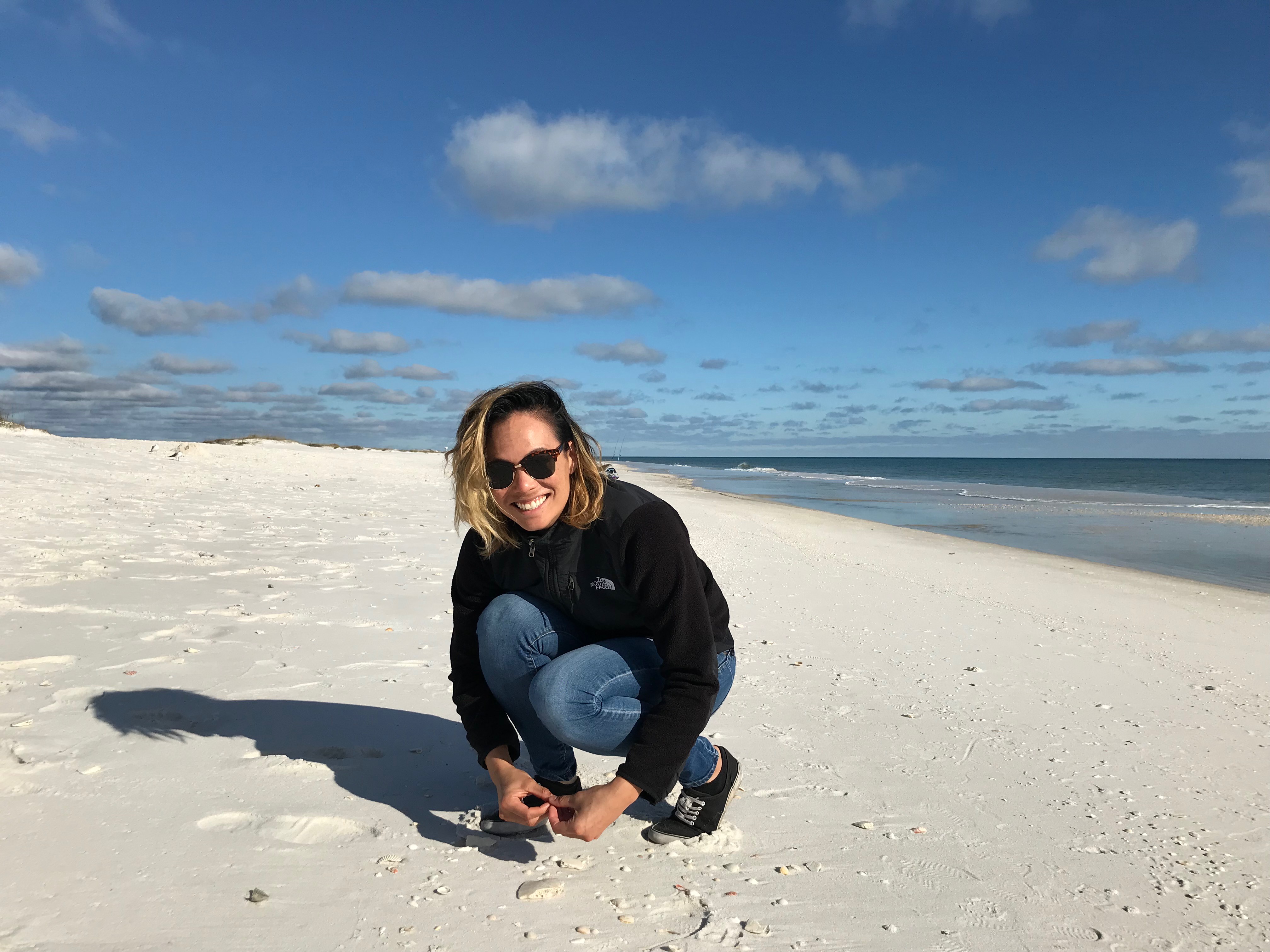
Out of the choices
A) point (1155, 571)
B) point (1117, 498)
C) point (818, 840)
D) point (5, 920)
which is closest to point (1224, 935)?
point (818, 840)

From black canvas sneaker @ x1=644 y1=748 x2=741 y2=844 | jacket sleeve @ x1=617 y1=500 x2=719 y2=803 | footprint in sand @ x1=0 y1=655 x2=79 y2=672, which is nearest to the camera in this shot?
jacket sleeve @ x1=617 y1=500 x2=719 y2=803

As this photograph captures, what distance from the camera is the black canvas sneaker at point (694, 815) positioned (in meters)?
2.21

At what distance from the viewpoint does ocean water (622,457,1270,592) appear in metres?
11.3

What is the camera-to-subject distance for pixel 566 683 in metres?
2.07

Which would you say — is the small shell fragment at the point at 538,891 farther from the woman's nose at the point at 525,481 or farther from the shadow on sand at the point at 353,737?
the woman's nose at the point at 525,481

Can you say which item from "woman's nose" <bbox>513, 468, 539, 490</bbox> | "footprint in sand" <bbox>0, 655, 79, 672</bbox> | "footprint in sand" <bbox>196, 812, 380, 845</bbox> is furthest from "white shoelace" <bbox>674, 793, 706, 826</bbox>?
"footprint in sand" <bbox>0, 655, 79, 672</bbox>

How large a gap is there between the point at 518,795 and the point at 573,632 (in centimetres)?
47

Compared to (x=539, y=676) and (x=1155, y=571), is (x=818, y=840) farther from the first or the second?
(x=1155, y=571)

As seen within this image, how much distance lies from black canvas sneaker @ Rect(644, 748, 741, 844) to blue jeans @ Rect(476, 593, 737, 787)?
33 millimetres

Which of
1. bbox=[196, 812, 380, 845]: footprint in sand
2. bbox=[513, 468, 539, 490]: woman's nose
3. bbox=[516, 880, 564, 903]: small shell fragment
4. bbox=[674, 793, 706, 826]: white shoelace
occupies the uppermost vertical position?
bbox=[513, 468, 539, 490]: woman's nose

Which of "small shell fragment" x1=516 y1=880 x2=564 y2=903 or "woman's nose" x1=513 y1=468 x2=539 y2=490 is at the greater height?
"woman's nose" x1=513 y1=468 x2=539 y2=490

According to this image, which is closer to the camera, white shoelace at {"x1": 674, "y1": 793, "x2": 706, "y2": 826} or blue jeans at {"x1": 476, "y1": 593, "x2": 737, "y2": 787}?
blue jeans at {"x1": 476, "y1": 593, "x2": 737, "y2": 787}

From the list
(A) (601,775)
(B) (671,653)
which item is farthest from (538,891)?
(A) (601,775)

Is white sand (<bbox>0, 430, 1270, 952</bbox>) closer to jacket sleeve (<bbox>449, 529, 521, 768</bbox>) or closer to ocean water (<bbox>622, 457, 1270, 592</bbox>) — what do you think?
jacket sleeve (<bbox>449, 529, 521, 768</bbox>)
